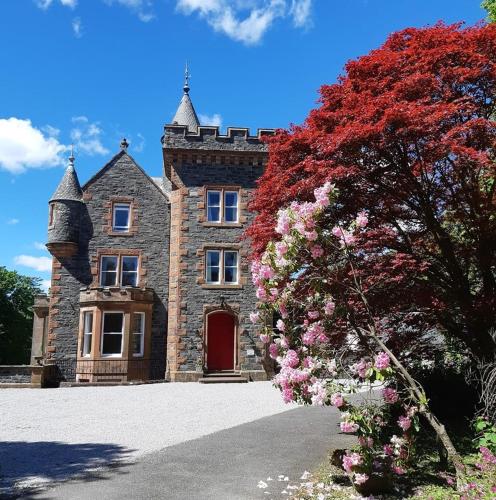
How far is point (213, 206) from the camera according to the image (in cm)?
2403

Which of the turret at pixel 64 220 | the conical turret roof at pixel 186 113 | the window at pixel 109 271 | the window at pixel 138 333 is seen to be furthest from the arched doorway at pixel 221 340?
the conical turret roof at pixel 186 113

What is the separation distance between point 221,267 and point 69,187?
9.42 meters

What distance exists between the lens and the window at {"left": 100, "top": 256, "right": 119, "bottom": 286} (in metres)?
24.5

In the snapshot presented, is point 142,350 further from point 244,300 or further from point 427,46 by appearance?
point 427,46

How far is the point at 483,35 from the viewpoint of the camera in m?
8.15

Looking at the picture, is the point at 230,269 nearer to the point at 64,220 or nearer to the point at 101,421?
the point at 64,220

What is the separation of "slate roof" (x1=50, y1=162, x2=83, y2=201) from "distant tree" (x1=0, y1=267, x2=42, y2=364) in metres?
19.3

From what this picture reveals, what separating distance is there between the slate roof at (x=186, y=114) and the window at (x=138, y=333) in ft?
39.3

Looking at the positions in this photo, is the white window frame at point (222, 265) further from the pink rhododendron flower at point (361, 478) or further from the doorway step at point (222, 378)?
the pink rhododendron flower at point (361, 478)

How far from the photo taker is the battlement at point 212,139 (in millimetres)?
23734

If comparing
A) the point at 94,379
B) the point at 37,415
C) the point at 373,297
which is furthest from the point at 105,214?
the point at 373,297

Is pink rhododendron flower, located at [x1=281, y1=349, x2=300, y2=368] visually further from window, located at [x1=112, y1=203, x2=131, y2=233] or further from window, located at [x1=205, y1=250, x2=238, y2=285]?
window, located at [x1=112, y1=203, x2=131, y2=233]

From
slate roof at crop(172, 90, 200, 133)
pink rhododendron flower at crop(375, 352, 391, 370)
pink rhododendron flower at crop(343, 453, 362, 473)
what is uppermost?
slate roof at crop(172, 90, 200, 133)

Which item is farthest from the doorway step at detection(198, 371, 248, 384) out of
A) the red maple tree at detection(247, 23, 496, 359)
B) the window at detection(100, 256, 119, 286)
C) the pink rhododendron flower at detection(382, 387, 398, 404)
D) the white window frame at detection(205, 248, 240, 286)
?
the pink rhododendron flower at detection(382, 387, 398, 404)
